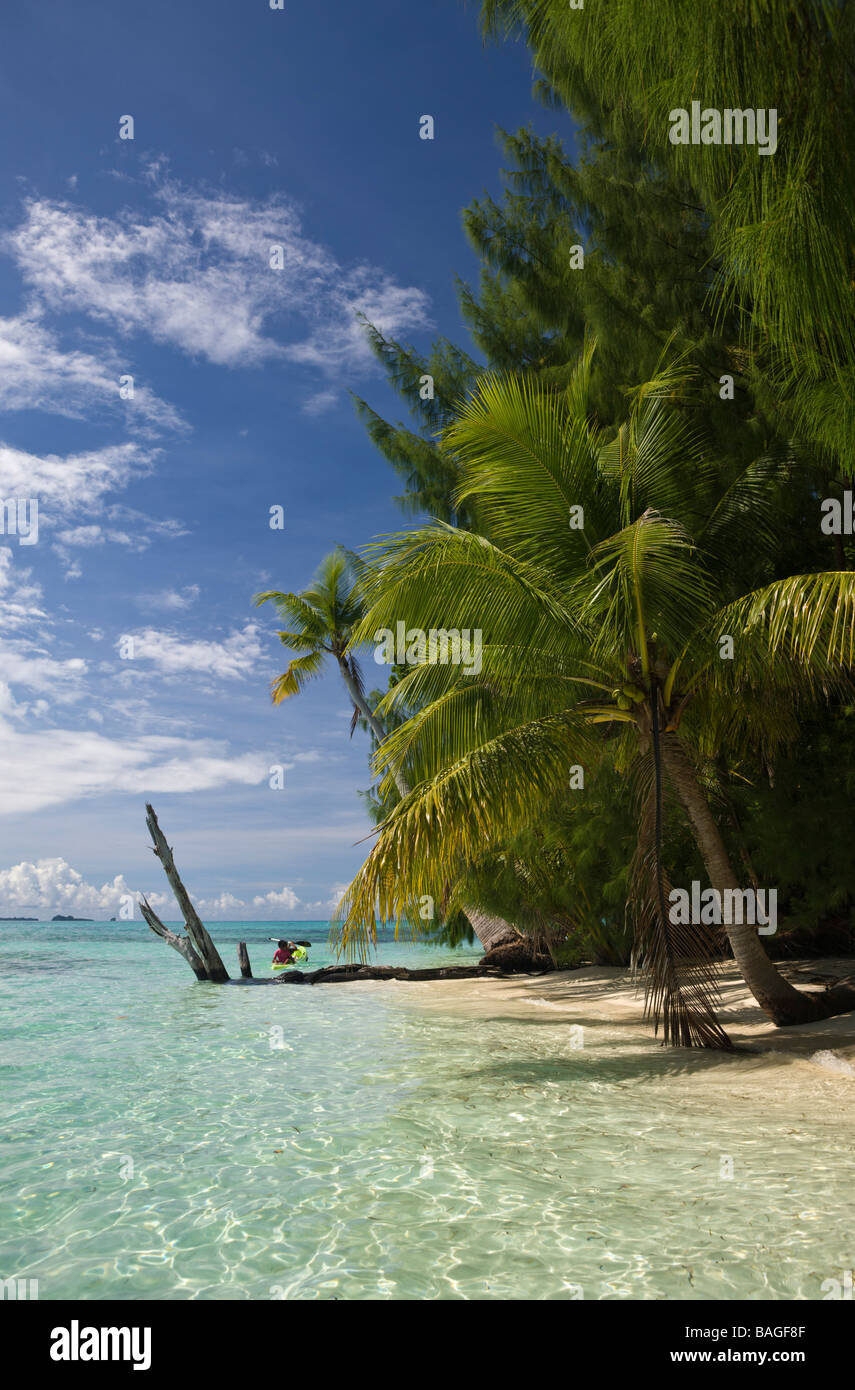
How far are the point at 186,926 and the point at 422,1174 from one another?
15.7m

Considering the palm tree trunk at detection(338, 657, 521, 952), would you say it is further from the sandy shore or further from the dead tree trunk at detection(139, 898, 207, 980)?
the dead tree trunk at detection(139, 898, 207, 980)

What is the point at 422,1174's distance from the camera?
5250 millimetres

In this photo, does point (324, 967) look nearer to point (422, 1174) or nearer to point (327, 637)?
point (327, 637)

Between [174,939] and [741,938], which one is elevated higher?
[741,938]

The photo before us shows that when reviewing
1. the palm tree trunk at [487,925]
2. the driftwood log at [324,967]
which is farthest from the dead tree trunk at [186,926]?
the palm tree trunk at [487,925]

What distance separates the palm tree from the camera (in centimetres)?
2219

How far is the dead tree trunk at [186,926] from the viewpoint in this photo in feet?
61.4

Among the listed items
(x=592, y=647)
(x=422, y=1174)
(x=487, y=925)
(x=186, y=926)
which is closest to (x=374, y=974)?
(x=487, y=925)

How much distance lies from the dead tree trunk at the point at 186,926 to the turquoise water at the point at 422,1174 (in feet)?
28.3

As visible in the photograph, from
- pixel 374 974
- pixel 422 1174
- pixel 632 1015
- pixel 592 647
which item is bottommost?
pixel 374 974

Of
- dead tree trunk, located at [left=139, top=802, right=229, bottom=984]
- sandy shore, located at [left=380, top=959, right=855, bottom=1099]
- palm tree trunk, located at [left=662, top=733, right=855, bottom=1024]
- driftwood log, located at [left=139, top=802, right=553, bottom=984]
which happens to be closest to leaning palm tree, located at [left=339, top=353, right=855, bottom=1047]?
palm tree trunk, located at [left=662, top=733, right=855, bottom=1024]

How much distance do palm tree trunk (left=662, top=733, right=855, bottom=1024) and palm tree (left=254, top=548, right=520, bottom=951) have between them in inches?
507

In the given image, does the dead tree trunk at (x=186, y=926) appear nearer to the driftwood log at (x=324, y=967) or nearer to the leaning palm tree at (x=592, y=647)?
the driftwood log at (x=324, y=967)
